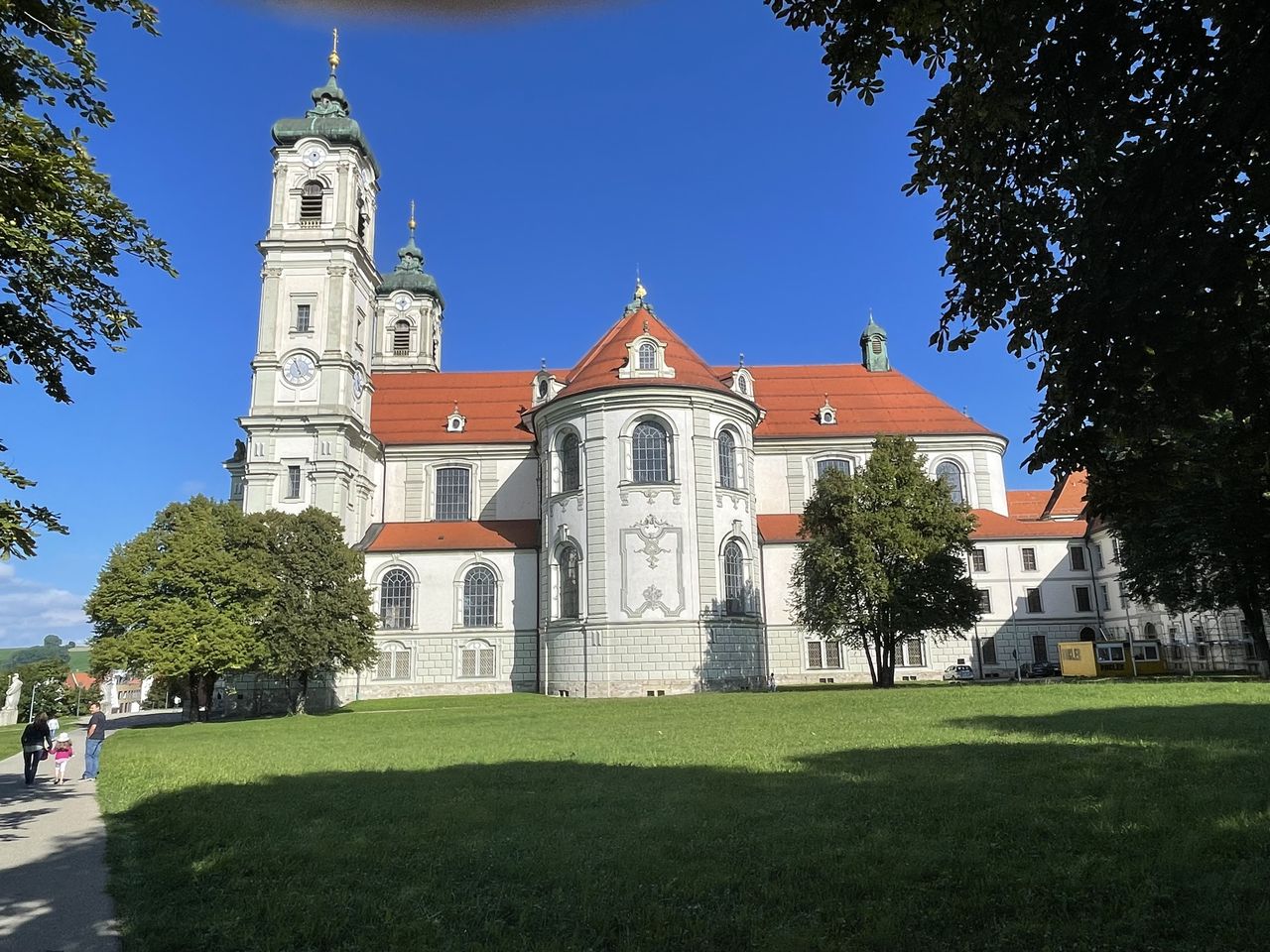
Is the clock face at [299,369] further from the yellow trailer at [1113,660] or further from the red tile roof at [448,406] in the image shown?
the yellow trailer at [1113,660]

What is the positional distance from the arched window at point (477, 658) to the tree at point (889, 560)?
16100mm

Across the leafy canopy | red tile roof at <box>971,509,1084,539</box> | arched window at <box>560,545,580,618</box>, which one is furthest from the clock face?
red tile roof at <box>971,509,1084,539</box>

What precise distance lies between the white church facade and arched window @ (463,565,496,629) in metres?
0.07

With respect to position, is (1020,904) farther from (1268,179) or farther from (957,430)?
(957,430)

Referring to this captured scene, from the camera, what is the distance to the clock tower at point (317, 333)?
4425 cm

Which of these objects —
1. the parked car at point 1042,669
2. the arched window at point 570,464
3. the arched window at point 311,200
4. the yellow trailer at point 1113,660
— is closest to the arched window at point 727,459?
the arched window at point 570,464

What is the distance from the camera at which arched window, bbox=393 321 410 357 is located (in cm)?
7044

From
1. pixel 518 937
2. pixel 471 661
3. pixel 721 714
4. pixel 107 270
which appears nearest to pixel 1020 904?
pixel 518 937

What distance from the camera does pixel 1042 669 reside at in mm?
48062

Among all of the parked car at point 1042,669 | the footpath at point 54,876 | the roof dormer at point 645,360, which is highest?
the roof dormer at point 645,360

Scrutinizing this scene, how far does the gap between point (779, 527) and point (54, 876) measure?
137 ft

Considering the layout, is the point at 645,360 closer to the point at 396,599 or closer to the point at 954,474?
the point at 396,599

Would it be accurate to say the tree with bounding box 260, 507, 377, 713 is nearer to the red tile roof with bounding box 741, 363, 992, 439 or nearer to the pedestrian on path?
the pedestrian on path

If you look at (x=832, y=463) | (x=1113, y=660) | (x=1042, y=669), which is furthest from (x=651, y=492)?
(x=1042, y=669)
